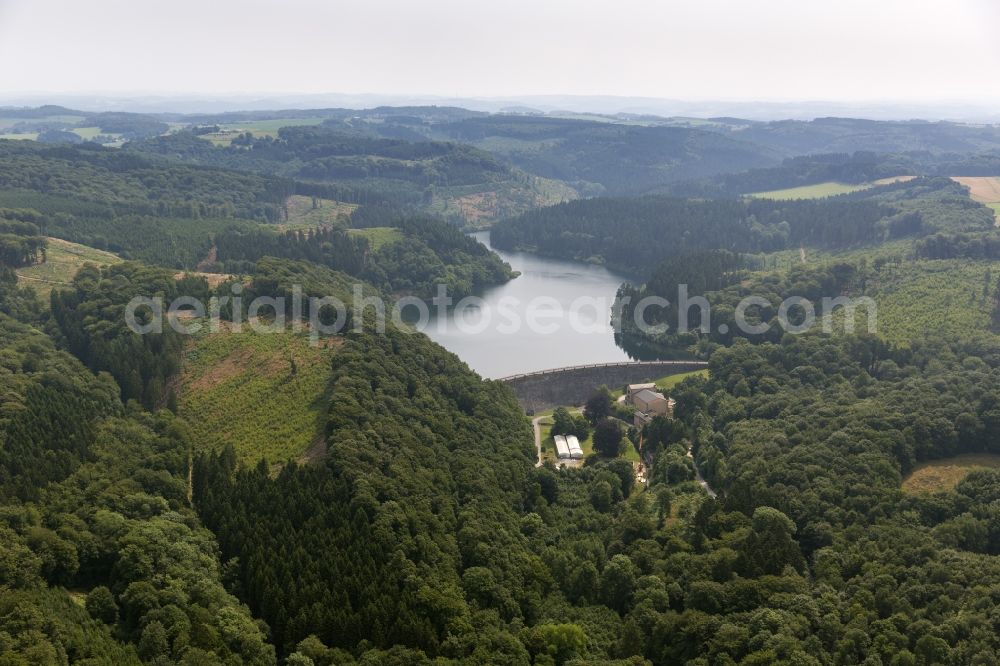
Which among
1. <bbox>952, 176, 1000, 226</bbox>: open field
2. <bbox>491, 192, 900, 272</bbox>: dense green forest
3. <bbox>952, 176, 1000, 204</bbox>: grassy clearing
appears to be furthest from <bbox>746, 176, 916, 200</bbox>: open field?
<bbox>491, 192, 900, 272</bbox>: dense green forest

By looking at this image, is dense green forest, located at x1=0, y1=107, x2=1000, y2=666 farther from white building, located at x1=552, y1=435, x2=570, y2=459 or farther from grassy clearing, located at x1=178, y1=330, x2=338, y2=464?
white building, located at x1=552, y1=435, x2=570, y2=459

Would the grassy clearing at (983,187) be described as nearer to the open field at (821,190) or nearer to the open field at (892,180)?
the open field at (892,180)

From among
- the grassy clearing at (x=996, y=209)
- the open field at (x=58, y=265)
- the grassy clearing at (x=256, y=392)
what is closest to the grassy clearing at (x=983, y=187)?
the grassy clearing at (x=996, y=209)

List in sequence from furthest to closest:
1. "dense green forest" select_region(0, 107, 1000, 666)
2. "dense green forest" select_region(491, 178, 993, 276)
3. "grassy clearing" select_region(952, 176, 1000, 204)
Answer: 1. "grassy clearing" select_region(952, 176, 1000, 204)
2. "dense green forest" select_region(491, 178, 993, 276)
3. "dense green forest" select_region(0, 107, 1000, 666)

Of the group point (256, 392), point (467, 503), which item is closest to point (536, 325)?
point (256, 392)

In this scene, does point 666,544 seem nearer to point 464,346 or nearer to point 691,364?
point 691,364

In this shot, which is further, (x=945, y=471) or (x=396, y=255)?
(x=396, y=255)

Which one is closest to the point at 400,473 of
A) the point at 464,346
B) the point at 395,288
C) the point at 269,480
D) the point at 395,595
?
the point at 269,480

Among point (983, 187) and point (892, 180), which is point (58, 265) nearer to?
point (983, 187)

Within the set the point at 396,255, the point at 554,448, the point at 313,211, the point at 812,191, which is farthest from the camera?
the point at 812,191
